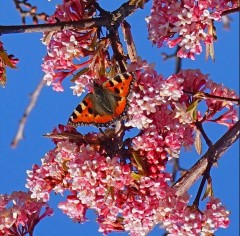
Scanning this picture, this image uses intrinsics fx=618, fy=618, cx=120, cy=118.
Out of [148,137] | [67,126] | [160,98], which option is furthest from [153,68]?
[67,126]

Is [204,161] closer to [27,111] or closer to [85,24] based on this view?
[85,24]

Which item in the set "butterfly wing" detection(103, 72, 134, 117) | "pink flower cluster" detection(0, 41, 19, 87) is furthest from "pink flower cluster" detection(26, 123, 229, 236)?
"pink flower cluster" detection(0, 41, 19, 87)

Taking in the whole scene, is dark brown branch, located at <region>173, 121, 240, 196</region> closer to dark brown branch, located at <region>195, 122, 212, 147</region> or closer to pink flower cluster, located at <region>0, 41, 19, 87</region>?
dark brown branch, located at <region>195, 122, 212, 147</region>

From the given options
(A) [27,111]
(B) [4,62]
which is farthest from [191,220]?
(A) [27,111]

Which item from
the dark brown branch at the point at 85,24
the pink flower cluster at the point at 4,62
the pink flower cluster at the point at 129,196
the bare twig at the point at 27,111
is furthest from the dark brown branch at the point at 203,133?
→ the bare twig at the point at 27,111

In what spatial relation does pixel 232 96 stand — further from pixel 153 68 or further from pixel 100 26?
pixel 100 26

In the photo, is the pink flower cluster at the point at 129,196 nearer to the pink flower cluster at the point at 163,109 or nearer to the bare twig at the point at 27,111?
the pink flower cluster at the point at 163,109
